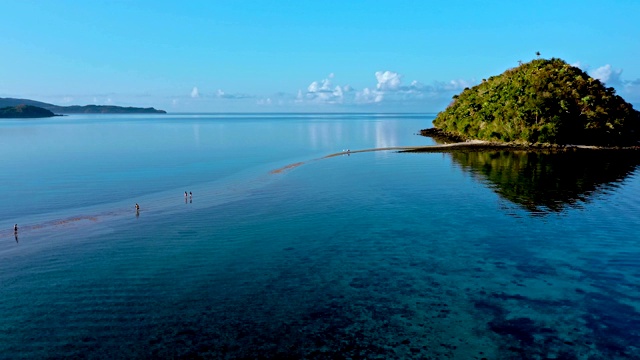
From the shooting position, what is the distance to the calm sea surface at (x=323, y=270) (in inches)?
1090

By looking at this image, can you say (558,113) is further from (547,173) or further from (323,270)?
(323,270)

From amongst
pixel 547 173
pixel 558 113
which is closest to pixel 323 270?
pixel 547 173

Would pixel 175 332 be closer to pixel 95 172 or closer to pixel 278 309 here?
pixel 278 309

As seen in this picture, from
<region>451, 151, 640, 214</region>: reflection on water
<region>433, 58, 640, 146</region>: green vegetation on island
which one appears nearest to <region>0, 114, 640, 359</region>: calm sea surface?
<region>451, 151, 640, 214</region>: reflection on water

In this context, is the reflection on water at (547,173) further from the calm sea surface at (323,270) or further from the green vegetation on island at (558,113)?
the green vegetation on island at (558,113)

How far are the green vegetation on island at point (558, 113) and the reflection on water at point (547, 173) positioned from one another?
14.1 metres

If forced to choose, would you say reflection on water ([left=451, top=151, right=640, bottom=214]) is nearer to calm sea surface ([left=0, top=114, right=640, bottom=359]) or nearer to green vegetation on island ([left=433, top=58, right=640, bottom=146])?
calm sea surface ([left=0, top=114, right=640, bottom=359])

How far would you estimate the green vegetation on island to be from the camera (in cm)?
13412

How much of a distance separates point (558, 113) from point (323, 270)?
12519 cm

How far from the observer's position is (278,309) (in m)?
32.0

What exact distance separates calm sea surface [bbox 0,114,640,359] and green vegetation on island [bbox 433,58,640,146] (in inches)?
2366

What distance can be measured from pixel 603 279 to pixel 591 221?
20449mm

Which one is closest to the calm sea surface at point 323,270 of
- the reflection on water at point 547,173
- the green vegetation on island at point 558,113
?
the reflection on water at point 547,173

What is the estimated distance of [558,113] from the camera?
13338 cm
